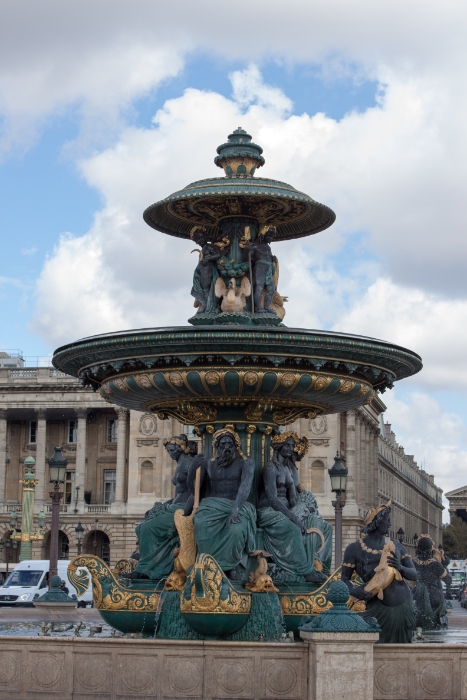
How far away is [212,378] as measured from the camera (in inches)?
398

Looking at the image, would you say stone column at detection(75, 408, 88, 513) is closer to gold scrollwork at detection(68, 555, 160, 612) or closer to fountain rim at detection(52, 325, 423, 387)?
gold scrollwork at detection(68, 555, 160, 612)

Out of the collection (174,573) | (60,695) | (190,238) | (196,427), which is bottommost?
(60,695)

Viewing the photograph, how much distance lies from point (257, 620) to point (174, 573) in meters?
0.91

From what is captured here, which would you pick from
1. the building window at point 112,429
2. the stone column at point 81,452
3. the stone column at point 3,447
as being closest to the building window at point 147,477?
the stone column at point 81,452

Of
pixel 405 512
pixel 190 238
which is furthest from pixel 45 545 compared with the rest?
pixel 190 238

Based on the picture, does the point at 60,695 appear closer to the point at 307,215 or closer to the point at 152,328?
the point at 152,328

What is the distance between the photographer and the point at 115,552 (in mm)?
78750

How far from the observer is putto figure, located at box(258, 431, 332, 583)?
1048 centimetres

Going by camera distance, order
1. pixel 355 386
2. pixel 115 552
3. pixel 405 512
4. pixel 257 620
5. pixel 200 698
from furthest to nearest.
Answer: pixel 405 512 → pixel 115 552 → pixel 355 386 → pixel 257 620 → pixel 200 698

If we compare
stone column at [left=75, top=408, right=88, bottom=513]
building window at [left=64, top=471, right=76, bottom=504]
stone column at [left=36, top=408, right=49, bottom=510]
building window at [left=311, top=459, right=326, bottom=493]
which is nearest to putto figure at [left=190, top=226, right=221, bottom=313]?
building window at [left=311, top=459, right=326, bottom=493]

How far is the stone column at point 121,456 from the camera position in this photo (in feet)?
265

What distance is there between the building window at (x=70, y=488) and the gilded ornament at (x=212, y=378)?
74.0m

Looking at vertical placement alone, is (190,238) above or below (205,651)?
above

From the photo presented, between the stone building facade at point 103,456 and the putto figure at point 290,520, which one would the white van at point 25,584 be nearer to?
the putto figure at point 290,520
